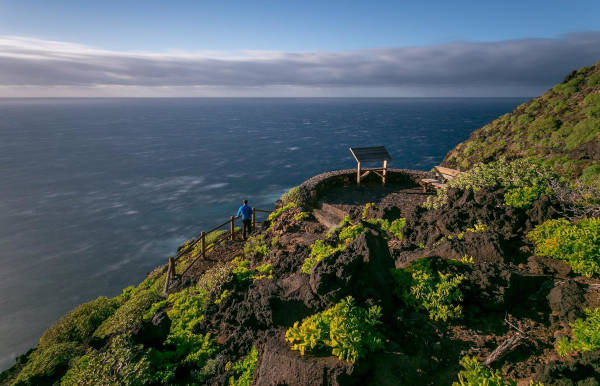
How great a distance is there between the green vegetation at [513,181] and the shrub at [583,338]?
5.51 m

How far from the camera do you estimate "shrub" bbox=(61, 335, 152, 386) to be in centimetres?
707

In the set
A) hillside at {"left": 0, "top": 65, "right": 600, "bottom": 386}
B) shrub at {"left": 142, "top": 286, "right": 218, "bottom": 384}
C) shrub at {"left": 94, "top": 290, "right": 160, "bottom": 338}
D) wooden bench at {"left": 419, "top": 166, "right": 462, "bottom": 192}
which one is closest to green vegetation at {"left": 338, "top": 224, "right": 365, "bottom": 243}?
hillside at {"left": 0, "top": 65, "right": 600, "bottom": 386}

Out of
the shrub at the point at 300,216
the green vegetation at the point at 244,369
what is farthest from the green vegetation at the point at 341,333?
the shrub at the point at 300,216

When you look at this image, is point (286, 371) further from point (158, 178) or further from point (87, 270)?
point (158, 178)

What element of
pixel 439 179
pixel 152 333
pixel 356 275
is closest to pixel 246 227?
pixel 152 333

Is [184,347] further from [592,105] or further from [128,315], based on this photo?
[592,105]

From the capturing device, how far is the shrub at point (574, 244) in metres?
8.11

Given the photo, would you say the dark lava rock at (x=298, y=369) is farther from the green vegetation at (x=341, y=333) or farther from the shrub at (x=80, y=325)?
the shrub at (x=80, y=325)

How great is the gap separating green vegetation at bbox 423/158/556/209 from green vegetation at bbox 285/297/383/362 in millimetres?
7673

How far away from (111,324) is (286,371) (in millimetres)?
10091

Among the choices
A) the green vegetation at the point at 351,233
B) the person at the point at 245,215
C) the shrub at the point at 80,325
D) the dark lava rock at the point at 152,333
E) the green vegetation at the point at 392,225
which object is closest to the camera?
the dark lava rock at the point at 152,333

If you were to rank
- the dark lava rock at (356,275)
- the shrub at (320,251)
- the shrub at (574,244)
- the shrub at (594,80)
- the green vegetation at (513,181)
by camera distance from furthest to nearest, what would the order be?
the shrub at (594,80) < the green vegetation at (513,181) < the shrub at (320,251) < the shrub at (574,244) < the dark lava rock at (356,275)

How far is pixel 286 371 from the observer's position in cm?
596

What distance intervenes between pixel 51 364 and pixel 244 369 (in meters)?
8.47
